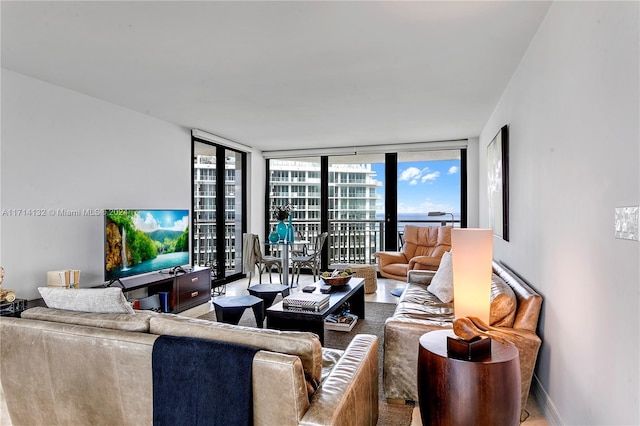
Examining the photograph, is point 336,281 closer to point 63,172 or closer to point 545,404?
point 545,404

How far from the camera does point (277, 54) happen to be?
9.30 feet

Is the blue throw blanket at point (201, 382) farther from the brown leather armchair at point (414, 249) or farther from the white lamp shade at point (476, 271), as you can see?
the brown leather armchair at point (414, 249)

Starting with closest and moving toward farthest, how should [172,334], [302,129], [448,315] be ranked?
1. [172,334]
2. [448,315]
3. [302,129]

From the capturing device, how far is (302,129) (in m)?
5.38

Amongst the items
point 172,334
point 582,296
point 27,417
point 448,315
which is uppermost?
point 582,296

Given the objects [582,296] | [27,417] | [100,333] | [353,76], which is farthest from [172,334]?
[353,76]

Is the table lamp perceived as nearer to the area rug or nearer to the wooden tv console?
the area rug

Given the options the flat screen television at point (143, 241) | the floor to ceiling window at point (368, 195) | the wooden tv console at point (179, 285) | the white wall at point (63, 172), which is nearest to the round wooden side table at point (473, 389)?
the wooden tv console at point (179, 285)

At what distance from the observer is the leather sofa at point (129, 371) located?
131 cm

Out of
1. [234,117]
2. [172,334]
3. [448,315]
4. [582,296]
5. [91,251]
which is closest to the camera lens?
[172,334]

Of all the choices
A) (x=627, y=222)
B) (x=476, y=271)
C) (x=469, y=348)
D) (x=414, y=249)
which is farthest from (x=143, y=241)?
(x=627, y=222)

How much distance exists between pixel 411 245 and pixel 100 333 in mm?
5016

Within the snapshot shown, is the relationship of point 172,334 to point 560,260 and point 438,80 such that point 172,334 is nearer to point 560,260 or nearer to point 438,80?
point 560,260

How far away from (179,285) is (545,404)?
3.60m
